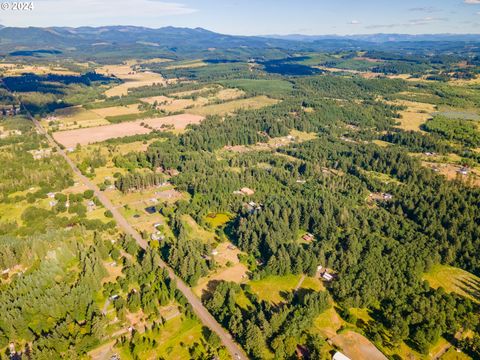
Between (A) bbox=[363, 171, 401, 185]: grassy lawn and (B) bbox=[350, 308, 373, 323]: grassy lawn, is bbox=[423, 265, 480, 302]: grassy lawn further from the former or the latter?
(A) bbox=[363, 171, 401, 185]: grassy lawn

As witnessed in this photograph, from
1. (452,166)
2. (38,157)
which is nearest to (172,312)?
(38,157)

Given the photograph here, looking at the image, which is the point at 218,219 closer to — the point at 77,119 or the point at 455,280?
the point at 455,280

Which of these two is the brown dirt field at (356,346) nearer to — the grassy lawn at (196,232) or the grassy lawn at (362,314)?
the grassy lawn at (362,314)

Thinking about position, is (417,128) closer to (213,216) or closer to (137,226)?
(213,216)

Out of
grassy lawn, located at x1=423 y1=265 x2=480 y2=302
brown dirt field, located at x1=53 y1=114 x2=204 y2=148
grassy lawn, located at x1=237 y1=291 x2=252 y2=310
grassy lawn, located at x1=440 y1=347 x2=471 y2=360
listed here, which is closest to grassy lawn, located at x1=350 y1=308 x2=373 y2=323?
grassy lawn, located at x1=440 y1=347 x2=471 y2=360

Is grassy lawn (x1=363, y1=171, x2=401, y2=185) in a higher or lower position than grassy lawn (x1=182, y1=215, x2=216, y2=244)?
higher
